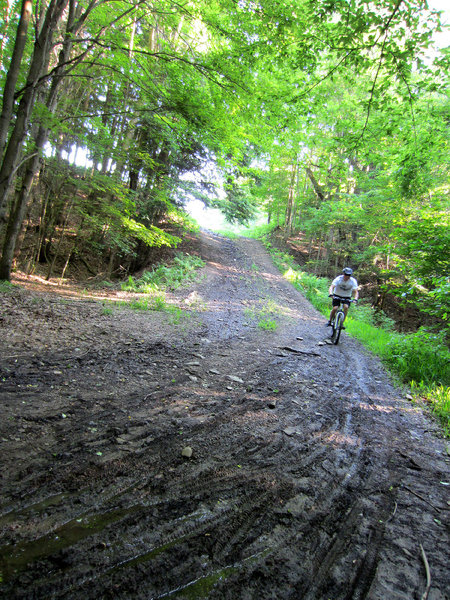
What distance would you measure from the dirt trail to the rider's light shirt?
3.25 meters

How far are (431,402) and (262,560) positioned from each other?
164 inches

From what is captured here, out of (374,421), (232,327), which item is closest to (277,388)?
(374,421)

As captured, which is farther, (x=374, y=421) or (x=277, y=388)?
(x=277, y=388)

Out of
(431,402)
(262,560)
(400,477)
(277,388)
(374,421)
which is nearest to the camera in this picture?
(262,560)

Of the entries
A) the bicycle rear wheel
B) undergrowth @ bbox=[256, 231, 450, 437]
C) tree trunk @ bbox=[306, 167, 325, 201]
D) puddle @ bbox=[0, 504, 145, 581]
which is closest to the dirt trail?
puddle @ bbox=[0, 504, 145, 581]

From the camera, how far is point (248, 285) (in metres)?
13.0

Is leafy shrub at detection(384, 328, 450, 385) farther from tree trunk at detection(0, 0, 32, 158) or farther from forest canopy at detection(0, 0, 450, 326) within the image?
tree trunk at detection(0, 0, 32, 158)

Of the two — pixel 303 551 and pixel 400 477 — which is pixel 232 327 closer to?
pixel 400 477

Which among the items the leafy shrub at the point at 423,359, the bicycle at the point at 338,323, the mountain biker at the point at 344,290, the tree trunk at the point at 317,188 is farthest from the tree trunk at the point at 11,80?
the tree trunk at the point at 317,188

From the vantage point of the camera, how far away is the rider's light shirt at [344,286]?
7.38 meters

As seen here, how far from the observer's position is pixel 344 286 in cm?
747

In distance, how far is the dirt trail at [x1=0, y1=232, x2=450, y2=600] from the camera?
4.71 feet

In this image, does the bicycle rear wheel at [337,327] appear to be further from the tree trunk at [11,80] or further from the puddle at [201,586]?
the tree trunk at [11,80]

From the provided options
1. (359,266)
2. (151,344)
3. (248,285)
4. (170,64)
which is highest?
(170,64)
